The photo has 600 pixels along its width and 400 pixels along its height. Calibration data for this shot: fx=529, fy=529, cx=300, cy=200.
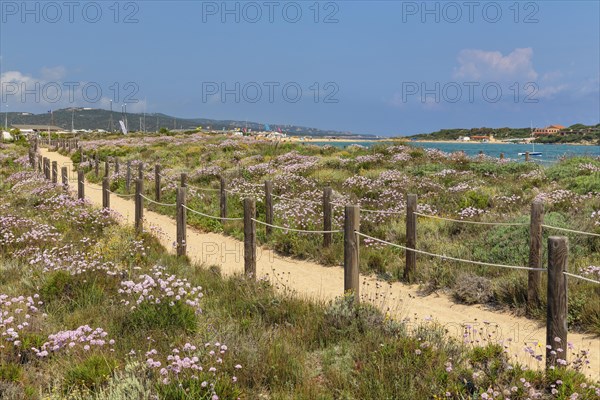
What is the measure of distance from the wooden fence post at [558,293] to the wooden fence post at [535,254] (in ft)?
9.43

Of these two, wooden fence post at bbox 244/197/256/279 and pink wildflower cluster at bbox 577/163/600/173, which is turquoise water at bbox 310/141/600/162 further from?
wooden fence post at bbox 244/197/256/279

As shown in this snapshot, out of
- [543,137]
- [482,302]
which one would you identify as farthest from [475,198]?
[543,137]

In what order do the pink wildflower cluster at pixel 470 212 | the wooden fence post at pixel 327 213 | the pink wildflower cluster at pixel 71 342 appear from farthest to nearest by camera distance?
1. the pink wildflower cluster at pixel 470 212
2. the wooden fence post at pixel 327 213
3. the pink wildflower cluster at pixel 71 342

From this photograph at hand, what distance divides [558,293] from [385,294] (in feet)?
12.9

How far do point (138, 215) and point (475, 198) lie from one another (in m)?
9.28

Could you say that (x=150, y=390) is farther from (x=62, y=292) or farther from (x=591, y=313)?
(x=591, y=313)

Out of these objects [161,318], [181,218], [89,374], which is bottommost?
[89,374]

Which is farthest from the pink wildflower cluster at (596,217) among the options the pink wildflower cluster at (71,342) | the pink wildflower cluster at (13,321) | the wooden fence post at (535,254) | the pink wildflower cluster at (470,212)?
the pink wildflower cluster at (13,321)

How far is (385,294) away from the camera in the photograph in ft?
29.0

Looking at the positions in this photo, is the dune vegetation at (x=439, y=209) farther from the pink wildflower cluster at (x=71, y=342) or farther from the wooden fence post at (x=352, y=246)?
the pink wildflower cluster at (x=71, y=342)

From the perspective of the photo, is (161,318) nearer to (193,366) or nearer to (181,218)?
(193,366)

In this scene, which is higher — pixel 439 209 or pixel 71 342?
pixel 439 209

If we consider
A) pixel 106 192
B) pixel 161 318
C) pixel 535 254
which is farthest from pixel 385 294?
pixel 106 192

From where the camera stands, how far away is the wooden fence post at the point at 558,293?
506 cm
